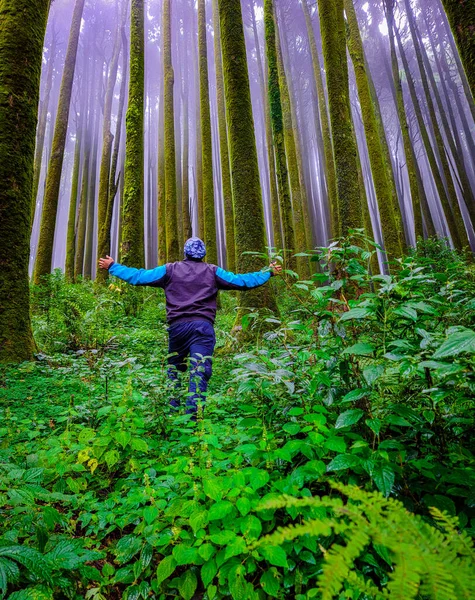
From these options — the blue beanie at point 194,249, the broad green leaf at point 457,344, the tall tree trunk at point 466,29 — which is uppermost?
the tall tree trunk at point 466,29

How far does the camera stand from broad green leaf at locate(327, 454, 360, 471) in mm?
1443

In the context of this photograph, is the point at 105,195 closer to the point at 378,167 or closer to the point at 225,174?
the point at 225,174

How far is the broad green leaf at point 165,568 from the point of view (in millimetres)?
1386

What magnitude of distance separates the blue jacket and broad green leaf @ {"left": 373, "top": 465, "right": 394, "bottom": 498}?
2449mm

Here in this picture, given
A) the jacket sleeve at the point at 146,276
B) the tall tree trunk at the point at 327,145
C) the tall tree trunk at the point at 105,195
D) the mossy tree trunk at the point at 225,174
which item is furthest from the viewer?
the tall tree trunk at the point at 327,145

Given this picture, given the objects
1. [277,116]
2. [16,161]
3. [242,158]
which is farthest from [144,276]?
[277,116]

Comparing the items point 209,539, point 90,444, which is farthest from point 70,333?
point 209,539

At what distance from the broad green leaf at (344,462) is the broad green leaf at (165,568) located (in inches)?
32.8

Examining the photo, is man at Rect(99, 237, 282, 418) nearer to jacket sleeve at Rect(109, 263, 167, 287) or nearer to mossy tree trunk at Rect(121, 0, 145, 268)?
jacket sleeve at Rect(109, 263, 167, 287)

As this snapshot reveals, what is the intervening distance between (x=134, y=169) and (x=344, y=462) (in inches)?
360

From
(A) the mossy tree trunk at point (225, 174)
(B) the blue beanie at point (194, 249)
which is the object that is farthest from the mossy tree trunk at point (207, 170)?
(B) the blue beanie at point (194, 249)

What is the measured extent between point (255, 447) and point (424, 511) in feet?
2.77

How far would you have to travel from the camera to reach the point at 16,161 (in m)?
4.32

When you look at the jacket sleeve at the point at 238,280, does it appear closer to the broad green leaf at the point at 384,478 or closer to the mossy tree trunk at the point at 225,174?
the broad green leaf at the point at 384,478
